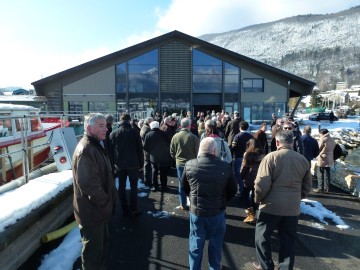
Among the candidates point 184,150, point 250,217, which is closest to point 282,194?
point 250,217

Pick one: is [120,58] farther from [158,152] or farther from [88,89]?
[158,152]

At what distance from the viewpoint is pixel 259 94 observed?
32406mm

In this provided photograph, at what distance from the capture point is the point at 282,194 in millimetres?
3818

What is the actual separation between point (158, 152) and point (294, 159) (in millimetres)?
4267

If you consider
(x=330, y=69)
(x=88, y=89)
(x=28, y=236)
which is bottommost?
(x=28, y=236)

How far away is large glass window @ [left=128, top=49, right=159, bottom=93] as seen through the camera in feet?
103

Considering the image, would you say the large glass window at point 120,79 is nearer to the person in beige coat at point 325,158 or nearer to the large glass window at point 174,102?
the large glass window at point 174,102

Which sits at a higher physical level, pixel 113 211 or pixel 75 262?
pixel 113 211

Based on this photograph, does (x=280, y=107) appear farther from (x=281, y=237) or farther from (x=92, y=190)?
(x=92, y=190)

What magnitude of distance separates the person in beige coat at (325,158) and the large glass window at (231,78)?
24553 mm

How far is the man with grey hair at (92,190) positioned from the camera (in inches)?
128

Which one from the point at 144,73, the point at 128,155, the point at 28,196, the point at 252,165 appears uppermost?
the point at 144,73

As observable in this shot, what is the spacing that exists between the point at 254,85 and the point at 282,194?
29786 mm

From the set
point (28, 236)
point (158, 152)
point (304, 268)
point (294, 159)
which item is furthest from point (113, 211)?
point (158, 152)
